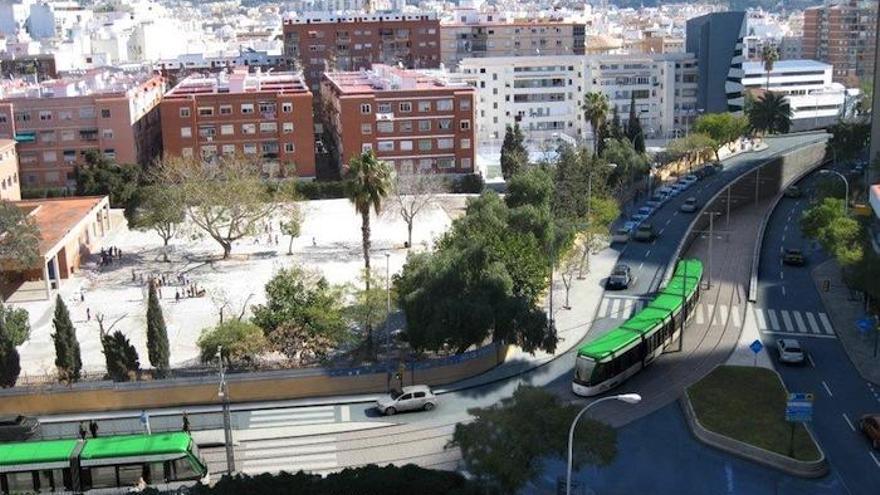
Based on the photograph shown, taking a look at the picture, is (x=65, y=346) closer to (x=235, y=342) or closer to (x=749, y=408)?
(x=235, y=342)

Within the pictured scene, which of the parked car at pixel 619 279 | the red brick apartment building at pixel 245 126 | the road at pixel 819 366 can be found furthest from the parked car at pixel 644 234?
the red brick apartment building at pixel 245 126

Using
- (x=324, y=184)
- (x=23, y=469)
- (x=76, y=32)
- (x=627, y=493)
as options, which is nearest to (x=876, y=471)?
(x=627, y=493)

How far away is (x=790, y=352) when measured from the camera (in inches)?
1617

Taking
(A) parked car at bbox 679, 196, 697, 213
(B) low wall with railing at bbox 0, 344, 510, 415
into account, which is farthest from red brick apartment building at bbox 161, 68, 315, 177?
(B) low wall with railing at bbox 0, 344, 510, 415

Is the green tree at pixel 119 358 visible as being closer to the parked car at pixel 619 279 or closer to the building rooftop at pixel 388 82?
the parked car at pixel 619 279

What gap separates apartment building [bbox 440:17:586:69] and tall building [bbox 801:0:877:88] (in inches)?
2006

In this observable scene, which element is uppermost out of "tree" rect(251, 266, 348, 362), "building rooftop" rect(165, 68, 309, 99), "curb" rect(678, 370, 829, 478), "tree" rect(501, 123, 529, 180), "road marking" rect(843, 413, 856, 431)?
"building rooftop" rect(165, 68, 309, 99)

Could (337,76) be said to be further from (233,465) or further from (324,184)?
(233,465)

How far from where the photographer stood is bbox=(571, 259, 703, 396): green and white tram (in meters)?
36.7

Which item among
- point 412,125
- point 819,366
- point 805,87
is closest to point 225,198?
point 412,125

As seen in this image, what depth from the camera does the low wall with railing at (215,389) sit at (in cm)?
3766

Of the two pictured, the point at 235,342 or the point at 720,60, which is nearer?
the point at 235,342

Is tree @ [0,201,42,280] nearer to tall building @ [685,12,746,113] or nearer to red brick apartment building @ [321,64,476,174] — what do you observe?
red brick apartment building @ [321,64,476,174]

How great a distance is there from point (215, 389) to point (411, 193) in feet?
104
